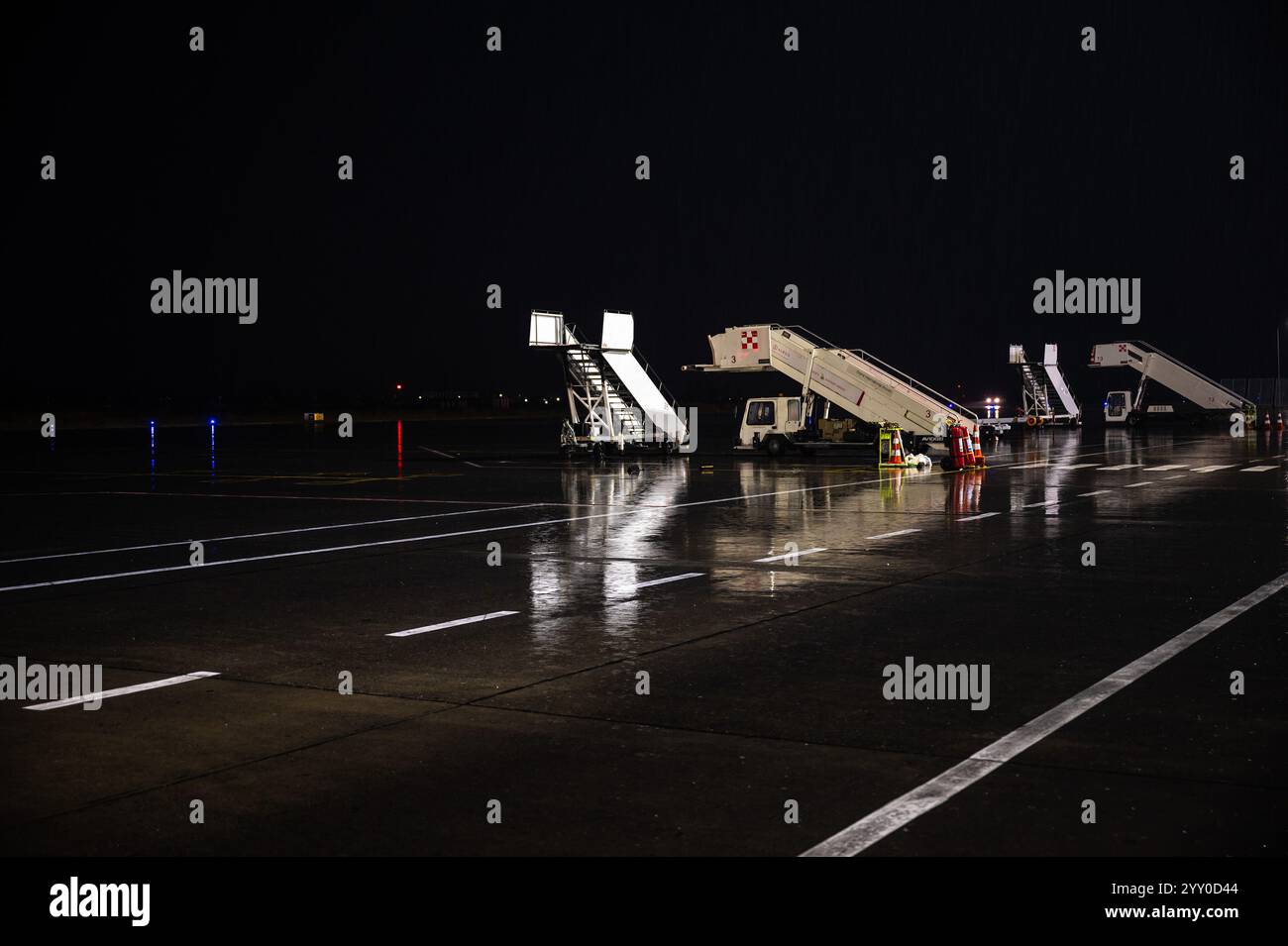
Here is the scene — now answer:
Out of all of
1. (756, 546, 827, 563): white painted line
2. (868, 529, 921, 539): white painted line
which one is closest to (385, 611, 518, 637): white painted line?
(756, 546, 827, 563): white painted line

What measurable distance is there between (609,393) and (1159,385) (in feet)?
145

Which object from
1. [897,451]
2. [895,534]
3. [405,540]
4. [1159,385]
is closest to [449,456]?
[897,451]

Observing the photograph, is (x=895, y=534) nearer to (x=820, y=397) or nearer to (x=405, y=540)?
(x=405, y=540)

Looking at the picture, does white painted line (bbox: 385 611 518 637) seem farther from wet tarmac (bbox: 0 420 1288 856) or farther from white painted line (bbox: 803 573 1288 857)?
white painted line (bbox: 803 573 1288 857)

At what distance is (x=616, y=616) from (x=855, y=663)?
8.82ft

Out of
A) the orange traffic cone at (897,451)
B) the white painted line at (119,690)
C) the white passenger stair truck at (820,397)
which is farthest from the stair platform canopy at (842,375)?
the white painted line at (119,690)

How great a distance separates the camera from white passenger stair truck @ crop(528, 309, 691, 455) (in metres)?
38.0

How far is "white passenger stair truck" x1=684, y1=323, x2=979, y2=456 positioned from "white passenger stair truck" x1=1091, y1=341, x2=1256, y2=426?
A: 3301 centimetres

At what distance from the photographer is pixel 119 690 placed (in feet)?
26.2

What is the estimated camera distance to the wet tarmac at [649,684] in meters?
5.32

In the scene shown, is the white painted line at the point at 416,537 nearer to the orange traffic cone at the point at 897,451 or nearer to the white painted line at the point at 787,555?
the orange traffic cone at the point at 897,451

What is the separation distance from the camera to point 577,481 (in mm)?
28188

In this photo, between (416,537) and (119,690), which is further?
(416,537)
